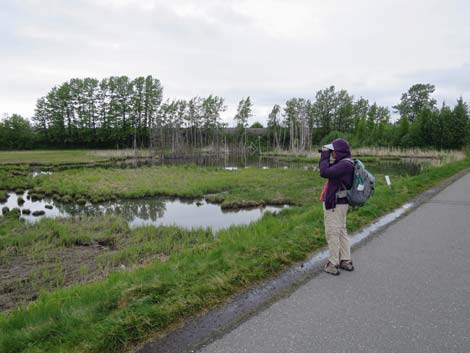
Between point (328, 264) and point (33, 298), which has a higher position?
point (328, 264)

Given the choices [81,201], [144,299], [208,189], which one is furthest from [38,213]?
[144,299]

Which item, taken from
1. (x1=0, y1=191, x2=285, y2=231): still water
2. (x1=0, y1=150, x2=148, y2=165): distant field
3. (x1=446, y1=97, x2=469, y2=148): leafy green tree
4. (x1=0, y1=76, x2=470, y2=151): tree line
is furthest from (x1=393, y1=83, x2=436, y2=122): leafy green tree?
(x1=0, y1=191, x2=285, y2=231): still water

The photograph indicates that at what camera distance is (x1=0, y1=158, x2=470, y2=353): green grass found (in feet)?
10.6

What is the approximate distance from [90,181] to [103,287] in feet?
58.3

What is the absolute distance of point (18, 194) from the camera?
17891mm

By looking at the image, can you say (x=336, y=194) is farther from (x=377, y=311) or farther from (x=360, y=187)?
(x=377, y=311)

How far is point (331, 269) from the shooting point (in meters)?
4.65

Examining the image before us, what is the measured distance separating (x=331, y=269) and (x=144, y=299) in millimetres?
2651

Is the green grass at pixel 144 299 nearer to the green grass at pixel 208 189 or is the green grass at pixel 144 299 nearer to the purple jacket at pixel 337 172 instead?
the purple jacket at pixel 337 172

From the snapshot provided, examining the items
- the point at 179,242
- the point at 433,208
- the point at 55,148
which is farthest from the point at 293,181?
the point at 55,148

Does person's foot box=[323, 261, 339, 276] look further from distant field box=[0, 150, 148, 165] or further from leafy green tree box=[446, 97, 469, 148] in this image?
leafy green tree box=[446, 97, 469, 148]

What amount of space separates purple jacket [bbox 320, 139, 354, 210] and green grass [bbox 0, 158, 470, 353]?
1.31 m

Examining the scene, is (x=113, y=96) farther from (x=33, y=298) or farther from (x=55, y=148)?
(x=33, y=298)

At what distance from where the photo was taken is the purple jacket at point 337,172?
14.8 feet
